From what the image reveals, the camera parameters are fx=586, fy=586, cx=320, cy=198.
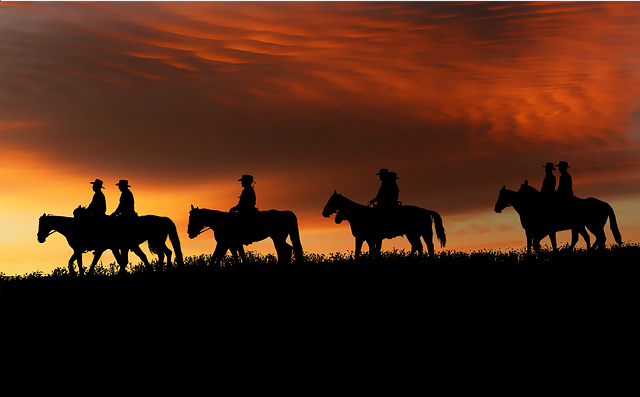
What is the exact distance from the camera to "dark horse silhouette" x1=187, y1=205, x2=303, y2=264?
1689 cm

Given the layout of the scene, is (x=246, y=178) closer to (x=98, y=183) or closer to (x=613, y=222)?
(x=98, y=183)

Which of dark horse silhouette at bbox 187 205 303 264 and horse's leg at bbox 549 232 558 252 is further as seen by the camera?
horse's leg at bbox 549 232 558 252

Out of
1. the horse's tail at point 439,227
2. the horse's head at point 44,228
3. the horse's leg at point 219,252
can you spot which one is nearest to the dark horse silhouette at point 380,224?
the horse's tail at point 439,227

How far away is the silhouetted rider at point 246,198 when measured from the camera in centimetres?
1705

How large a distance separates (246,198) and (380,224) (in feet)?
13.9

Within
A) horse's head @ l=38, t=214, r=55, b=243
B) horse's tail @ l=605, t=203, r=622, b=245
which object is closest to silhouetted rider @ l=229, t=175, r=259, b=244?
horse's head @ l=38, t=214, r=55, b=243

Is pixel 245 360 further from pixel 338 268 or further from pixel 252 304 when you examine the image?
pixel 338 268

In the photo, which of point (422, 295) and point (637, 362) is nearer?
point (637, 362)

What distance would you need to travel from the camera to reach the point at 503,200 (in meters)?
20.0

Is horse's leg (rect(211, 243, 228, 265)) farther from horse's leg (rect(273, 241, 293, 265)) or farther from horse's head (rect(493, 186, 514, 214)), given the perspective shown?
horse's head (rect(493, 186, 514, 214))

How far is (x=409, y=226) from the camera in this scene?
61.8ft

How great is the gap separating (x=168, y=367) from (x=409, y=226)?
36.5 ft

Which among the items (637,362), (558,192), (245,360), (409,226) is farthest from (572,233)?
(245,360)

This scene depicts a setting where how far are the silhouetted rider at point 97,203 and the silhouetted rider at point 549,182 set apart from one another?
14.4m
